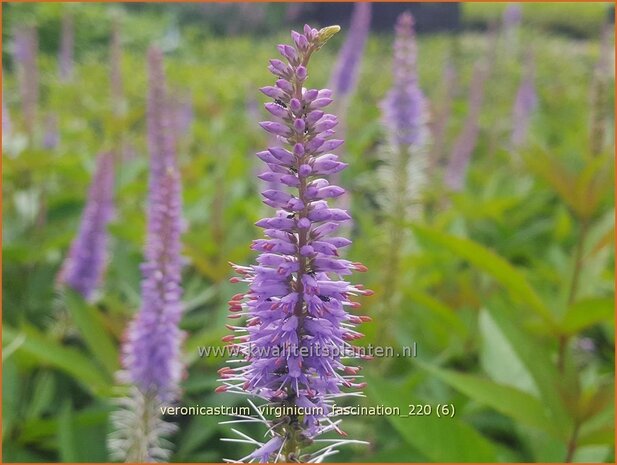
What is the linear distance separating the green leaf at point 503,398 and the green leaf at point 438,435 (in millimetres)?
111

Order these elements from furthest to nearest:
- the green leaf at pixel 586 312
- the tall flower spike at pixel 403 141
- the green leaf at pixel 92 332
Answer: the tall flower spike at pixel 403 141 → the green leaf at pixel 92 332 → the green leaf at pixel 586 312

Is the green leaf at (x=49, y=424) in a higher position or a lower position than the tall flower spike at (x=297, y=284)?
lower

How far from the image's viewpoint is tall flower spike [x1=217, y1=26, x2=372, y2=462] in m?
1.11

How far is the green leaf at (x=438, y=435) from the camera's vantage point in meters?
2.04

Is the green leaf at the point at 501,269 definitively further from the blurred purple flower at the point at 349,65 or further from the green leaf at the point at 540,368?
the blurred purple flower at the point at 349,65

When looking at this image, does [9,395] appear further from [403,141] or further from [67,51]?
[67,51]

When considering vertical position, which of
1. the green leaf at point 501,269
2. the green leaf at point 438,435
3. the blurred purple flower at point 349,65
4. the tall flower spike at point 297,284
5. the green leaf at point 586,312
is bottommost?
the green leaf at point 438,435

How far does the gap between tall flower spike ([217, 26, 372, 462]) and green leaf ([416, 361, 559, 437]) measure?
94cm

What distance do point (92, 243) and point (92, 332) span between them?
0.57 m

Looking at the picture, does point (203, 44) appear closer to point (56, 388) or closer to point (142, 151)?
point (142, 151)

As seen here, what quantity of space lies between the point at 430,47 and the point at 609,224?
11226 millimetres

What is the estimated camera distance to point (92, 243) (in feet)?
10.3

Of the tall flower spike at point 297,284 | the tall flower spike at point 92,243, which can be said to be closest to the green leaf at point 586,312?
the tall flower spike at point 297,284

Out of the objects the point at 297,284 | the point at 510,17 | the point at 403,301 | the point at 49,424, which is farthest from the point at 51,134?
the point at 510,17
